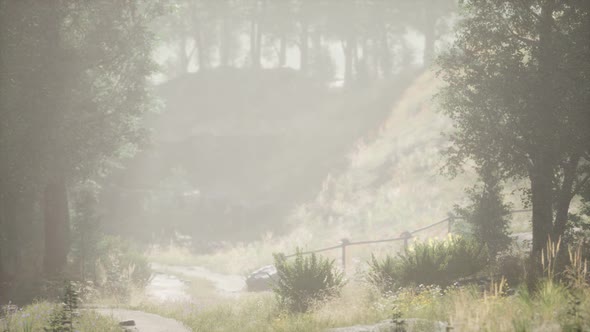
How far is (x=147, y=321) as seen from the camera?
11.4 meters

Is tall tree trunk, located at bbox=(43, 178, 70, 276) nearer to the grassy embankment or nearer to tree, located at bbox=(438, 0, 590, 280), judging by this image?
the grassy embankment

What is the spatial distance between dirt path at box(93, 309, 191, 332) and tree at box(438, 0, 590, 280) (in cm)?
820

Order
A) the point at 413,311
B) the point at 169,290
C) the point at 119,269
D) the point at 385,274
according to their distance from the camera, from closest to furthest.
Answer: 1. the point at 413,311
2. the point at 385,274
3. the point at 119,269
4. the point at 169,290

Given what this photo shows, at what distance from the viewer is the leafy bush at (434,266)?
11664 millimetres

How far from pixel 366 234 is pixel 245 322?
46.5 feet

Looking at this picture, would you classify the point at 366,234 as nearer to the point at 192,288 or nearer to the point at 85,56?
the point at 192,288

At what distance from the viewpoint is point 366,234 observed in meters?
24.9

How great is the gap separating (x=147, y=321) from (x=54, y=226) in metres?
7.19

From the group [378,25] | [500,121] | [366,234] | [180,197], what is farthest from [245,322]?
[378,25]

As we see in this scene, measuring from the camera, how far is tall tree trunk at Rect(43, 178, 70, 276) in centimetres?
1659

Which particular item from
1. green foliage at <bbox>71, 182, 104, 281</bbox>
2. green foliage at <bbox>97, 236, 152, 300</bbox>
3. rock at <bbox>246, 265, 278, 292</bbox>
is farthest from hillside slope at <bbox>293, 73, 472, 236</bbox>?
green foliage at <bbox>71, 182, 104, 281</bbox>

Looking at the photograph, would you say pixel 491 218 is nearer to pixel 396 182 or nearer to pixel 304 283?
pixel 304 283

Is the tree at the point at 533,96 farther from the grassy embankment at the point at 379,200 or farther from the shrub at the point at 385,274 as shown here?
the grassy embankment at the point at 379,200

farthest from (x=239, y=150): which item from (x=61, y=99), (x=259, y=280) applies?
(x=61, y=99)
